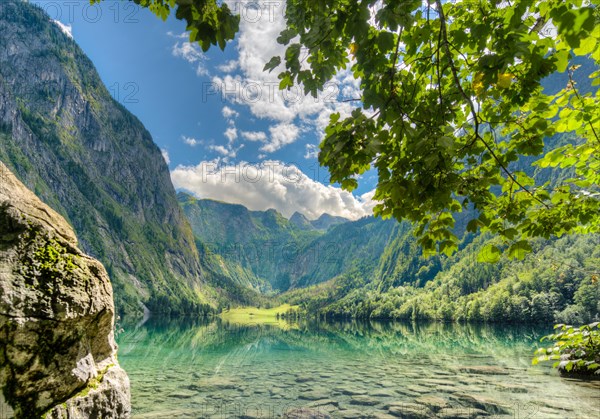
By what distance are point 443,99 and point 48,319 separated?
6.24 meters

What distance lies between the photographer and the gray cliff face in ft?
14.7

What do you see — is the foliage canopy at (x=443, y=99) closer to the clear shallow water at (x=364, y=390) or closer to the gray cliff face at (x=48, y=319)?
the gray cliff face at (x=48, y=319)

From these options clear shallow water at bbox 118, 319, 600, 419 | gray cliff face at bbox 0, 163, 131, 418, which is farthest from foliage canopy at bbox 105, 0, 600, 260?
clear shallow water at bbox 118, 319, 600, 419

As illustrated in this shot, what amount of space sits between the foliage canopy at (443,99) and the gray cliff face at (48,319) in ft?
12.7

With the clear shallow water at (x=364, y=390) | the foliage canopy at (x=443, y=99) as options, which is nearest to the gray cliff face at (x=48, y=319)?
the foliage canopy at (x=443, y=99)

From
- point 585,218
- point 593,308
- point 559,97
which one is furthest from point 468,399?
point 593,308

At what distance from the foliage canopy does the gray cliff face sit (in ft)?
12.7

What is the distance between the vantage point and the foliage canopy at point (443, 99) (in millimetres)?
3250

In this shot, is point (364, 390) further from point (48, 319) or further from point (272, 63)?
point (272, 63)

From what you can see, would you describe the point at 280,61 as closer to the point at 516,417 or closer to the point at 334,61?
the point at 334,61

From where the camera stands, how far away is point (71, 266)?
5426 millimetres

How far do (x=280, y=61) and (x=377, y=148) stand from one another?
1.69m

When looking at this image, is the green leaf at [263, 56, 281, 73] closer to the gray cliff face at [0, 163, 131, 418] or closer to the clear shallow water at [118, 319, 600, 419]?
the gray cliff face at [0, 163, 131, 418]

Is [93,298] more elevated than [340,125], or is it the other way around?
[340,125]
